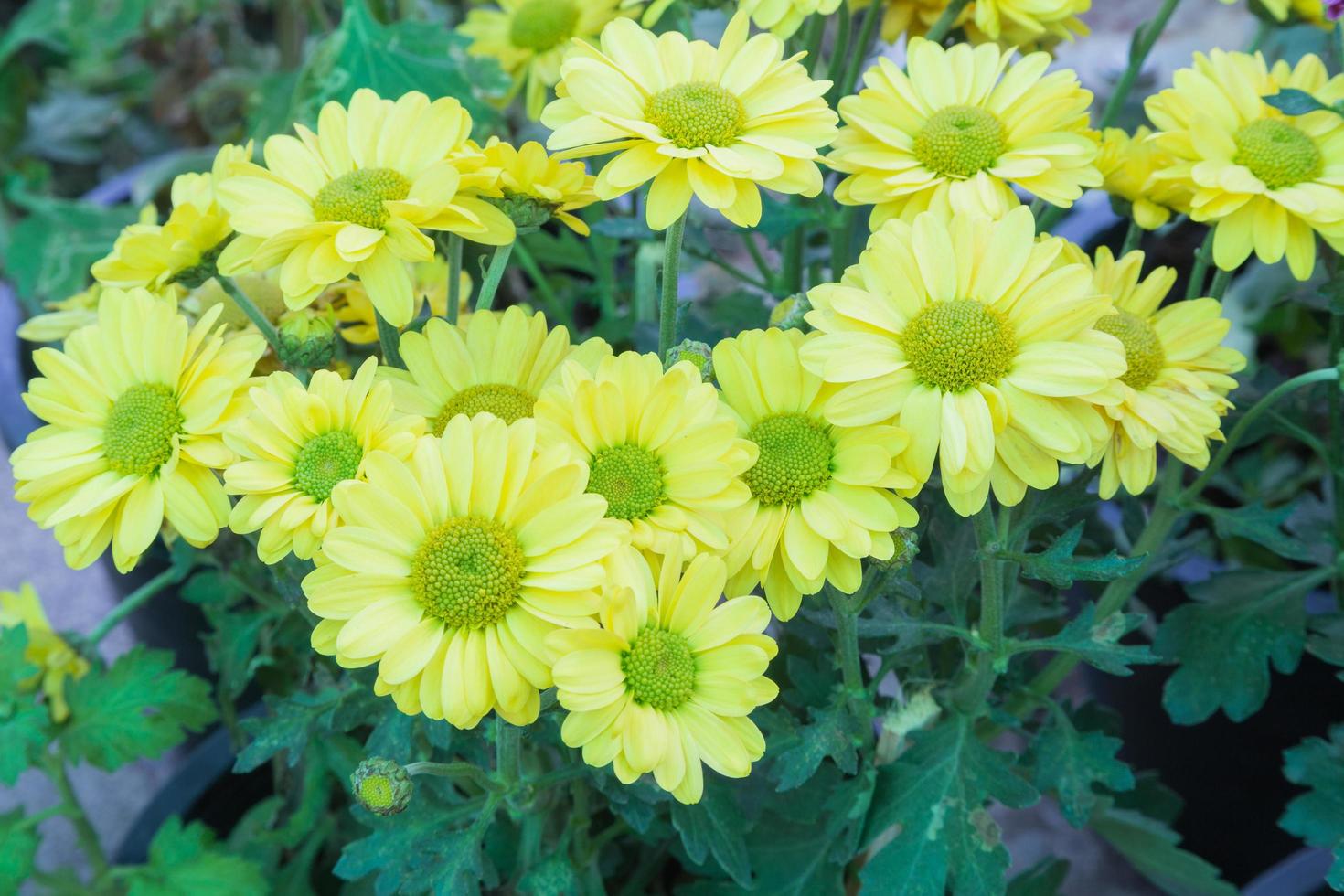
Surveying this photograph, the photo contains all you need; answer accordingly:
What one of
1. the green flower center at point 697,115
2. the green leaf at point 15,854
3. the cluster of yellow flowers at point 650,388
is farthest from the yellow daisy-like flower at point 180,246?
the green leaf at point 15,854

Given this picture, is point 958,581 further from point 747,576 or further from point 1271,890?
point 1271,890

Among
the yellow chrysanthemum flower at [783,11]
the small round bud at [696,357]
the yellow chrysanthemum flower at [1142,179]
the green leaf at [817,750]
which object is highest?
the yellow chrysanthemum flower at [783,11]

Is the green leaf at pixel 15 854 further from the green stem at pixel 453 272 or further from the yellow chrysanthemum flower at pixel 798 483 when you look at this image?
the yellow chrysanthemum flower at pixel 798 483

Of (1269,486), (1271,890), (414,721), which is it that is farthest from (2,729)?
(1269,486)

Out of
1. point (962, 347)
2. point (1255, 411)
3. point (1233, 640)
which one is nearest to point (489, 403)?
point (962, 347)

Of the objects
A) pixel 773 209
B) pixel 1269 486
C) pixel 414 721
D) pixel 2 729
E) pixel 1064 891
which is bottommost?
pixel 1064 891

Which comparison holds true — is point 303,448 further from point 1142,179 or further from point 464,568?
point 1142,179
